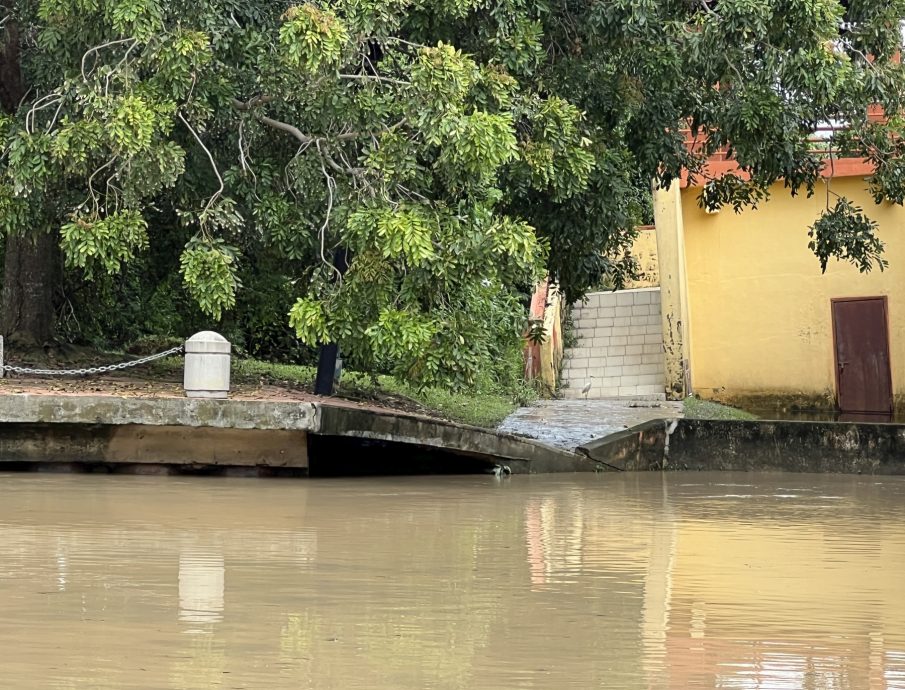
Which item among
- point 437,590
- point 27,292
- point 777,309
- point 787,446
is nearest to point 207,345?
point 27,292

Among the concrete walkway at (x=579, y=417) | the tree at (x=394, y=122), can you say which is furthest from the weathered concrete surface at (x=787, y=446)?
the tree at (x=394, y=122)

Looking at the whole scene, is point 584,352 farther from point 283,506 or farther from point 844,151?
point 283,506

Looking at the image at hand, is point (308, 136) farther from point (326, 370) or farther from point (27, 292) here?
point (27, 292)

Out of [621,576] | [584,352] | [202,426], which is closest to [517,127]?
[202,426]

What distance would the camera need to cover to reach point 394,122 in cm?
1214

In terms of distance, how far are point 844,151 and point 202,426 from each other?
7.06 metres

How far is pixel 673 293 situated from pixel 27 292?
850 centimetres

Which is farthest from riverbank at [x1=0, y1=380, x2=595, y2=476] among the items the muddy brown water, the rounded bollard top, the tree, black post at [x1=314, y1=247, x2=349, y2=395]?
black post at [x1=314, y1=247, x2=349, y2=395]

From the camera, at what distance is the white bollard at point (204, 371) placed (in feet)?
39.7

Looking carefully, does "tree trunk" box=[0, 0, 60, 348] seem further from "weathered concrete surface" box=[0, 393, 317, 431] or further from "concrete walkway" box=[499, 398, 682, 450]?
"concrete walkway" box=[499, 398, 682, 450]

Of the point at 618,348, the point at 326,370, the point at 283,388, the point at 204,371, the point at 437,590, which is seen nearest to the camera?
the point at 437,590

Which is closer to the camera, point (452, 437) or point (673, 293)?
point (452, 437)

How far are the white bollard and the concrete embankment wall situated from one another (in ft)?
12.5

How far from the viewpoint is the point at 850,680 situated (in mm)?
4766
